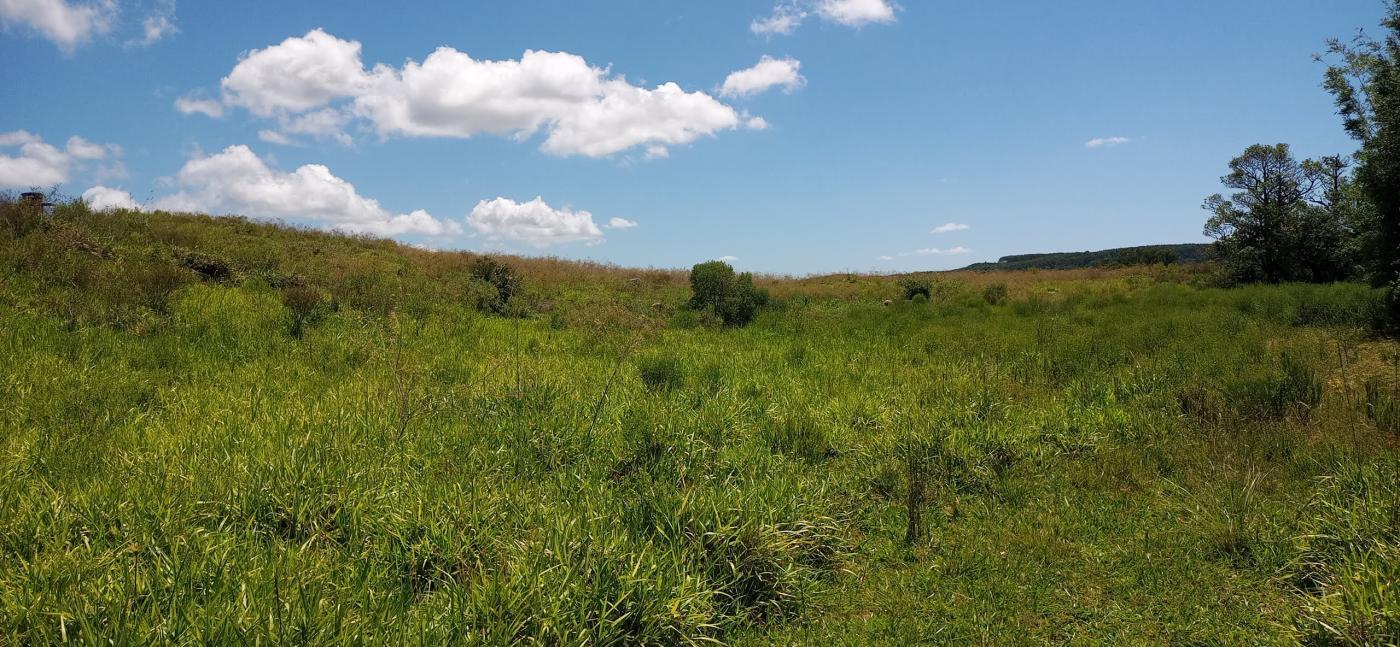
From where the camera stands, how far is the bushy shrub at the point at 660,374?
303 inches

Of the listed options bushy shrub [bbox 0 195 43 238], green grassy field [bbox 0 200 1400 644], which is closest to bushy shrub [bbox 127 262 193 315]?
green grassy field [bbox 0 200 1400 644]

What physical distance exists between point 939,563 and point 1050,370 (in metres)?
6.01

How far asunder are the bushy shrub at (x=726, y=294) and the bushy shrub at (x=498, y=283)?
4996 millimetres

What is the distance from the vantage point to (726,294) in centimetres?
1678


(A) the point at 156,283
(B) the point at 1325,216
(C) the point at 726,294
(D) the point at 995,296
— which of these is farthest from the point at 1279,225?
(A) the point at 156,283

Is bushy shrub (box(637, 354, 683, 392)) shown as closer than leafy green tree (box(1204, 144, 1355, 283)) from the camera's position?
Yes

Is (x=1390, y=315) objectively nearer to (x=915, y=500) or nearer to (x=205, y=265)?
(x=915, y=500)

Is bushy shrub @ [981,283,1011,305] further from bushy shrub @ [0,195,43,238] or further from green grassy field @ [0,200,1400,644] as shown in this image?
bushy shrub @ [0,195,43,238]

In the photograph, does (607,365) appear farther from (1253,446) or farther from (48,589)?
(1253,446)

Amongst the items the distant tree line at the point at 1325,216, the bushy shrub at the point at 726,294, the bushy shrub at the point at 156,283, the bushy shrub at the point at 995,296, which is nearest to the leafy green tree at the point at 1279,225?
the distant tree line at the point at 1325,216

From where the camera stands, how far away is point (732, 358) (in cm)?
1003

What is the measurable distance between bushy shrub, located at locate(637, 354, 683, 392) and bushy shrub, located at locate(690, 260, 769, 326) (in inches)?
266

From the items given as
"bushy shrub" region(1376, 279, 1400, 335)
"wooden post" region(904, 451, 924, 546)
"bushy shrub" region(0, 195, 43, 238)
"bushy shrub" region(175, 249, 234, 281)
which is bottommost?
"wooden post" region(904, 451, 924, 546)

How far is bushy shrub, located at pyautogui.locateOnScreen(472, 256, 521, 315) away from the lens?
1408cm
